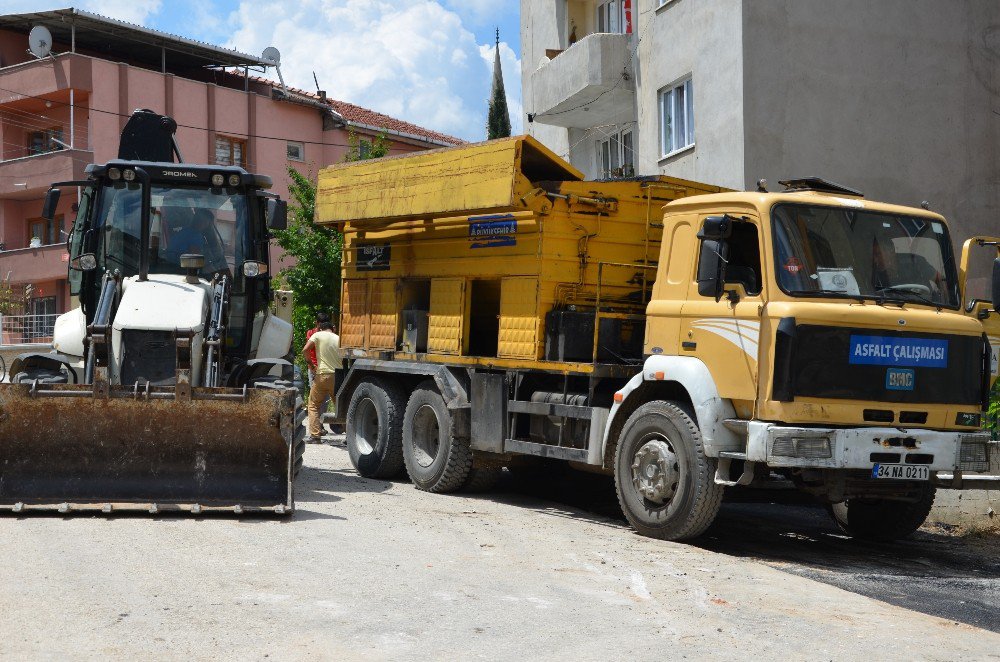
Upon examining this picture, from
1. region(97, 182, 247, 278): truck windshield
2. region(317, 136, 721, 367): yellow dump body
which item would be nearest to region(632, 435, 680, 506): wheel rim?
region(317, 136, 721, 367): yellow dump body

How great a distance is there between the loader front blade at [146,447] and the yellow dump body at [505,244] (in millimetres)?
2621

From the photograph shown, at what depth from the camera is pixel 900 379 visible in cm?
897

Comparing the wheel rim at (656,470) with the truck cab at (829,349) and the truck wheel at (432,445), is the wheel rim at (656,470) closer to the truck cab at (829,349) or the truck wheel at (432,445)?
the truck cab at (829,349)

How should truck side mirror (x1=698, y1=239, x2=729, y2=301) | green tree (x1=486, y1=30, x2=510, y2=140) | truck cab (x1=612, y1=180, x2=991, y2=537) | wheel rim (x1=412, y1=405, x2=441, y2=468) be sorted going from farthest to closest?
green tree (x1=486, y1=30, x2=510, y2=140) < wheel rim (x1=412, y1=405, x2=441, y2=468) < truck side mirror (x1=698, y1=239, x2=729, y2=301) < truck cab (x1=612, y1=180, x2=991, y2=537)

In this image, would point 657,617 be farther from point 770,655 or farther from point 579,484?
point 579,484

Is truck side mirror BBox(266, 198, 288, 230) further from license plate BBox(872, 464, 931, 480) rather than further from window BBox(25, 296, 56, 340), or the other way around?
window BBox(25, 296, 56, 340)

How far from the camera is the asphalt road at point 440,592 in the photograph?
19.5ft

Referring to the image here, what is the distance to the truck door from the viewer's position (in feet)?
29.7

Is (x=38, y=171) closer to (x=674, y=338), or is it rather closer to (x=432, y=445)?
(x=432, y=445)

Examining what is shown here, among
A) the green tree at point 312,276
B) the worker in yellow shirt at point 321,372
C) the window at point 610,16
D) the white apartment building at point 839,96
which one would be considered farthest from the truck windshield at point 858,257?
the green tree at point 312,276

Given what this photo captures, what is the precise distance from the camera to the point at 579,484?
13906 millimetres

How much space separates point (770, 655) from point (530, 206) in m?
5.93

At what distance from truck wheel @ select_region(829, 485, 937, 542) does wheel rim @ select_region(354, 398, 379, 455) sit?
5.41 metres

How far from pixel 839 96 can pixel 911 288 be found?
10353 mm
